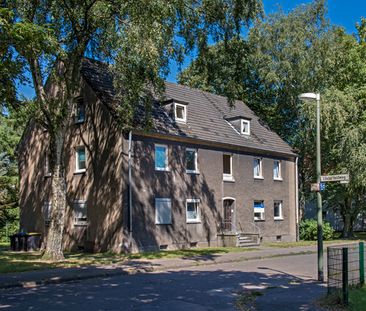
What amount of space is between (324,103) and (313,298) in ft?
84.6

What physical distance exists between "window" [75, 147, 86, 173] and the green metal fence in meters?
18.9

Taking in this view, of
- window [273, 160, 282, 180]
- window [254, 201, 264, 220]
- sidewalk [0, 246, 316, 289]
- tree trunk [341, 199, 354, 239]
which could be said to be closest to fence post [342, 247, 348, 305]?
sidewalk [0, 246, 316, 289]

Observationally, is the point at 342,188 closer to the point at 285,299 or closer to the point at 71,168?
the point at 71,168

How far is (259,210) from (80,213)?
12357mm

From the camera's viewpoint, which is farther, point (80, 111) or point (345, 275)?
point (80, 111)

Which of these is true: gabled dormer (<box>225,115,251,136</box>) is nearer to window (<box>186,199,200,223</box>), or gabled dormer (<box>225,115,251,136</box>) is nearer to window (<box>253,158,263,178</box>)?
window (<box>253,158,263,178</box>)

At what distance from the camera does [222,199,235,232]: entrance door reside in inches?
1190

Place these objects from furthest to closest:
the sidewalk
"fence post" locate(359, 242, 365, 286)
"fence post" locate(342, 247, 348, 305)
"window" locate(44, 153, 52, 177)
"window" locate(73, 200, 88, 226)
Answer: "window" locate(44, 153, 52, 177) → "window" locate(73, 200, 88, 226) → the sidewalk → "fence post" locate(359, 242, 365, 286) → "fence post" locate(342, 247, 348, 305)

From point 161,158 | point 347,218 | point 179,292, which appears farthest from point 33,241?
point 347,218

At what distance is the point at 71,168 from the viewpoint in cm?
2783

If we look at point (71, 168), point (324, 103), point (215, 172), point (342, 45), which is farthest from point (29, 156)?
point (342, 45)

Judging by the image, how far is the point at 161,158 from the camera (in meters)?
26.6

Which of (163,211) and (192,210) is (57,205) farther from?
(192,210)

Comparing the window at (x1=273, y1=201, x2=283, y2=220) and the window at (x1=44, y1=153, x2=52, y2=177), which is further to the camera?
the window at (x1=273, y1=201, x2=283, y2=220)
